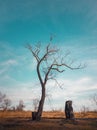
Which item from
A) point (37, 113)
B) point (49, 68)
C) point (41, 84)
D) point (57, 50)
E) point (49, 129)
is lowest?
point (49, 129)

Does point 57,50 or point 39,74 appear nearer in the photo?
point 39,74

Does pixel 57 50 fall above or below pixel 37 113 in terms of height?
above

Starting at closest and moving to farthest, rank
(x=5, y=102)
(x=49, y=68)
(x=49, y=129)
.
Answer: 1. (x=49, y=129)
2. (x=49, y=68)
3. (x=5, y=102)

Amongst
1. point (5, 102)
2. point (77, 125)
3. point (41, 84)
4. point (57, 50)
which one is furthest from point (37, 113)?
point (5, 102)

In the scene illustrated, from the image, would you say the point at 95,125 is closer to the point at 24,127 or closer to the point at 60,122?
the point at 60,122

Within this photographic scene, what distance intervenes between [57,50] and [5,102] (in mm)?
49317

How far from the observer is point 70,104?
3114 cm

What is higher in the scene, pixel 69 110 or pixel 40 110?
pixel 69 110

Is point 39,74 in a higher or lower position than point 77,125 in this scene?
higher

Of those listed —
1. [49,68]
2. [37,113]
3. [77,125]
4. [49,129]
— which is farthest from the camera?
[49,68]

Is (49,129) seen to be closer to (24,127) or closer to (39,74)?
(24,127)

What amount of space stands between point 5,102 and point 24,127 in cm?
5557

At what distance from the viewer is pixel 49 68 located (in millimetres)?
33844

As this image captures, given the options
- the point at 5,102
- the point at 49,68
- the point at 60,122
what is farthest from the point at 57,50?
the point at 5,102
